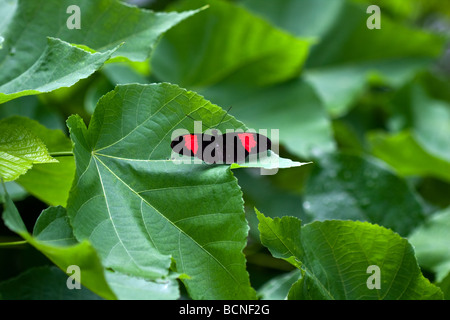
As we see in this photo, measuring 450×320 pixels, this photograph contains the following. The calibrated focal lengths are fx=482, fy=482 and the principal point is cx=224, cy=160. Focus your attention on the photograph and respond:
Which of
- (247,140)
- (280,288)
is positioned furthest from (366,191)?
(247,140)

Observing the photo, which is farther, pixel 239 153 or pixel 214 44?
pixel 214 44

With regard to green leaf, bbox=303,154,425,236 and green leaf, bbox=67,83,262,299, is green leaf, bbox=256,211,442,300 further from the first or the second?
green leaf, bbox=303,154,425,236

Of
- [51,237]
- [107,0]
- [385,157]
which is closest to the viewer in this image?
[51,237]

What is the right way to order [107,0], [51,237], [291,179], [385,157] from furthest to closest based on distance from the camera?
[291,179] → [385,157] → [107,0] → [51,237]

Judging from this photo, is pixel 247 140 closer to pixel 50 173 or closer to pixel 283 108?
pixel 50 173

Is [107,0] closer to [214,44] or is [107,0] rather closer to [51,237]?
[51,237]

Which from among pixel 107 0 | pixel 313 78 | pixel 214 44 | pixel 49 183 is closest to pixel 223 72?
pixel 214 44

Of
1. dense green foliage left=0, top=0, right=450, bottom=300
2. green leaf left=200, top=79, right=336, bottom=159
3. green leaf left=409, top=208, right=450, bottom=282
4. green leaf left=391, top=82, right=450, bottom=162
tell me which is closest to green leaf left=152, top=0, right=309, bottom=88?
green leaf left=200, top=79, right=336, bottom=159
